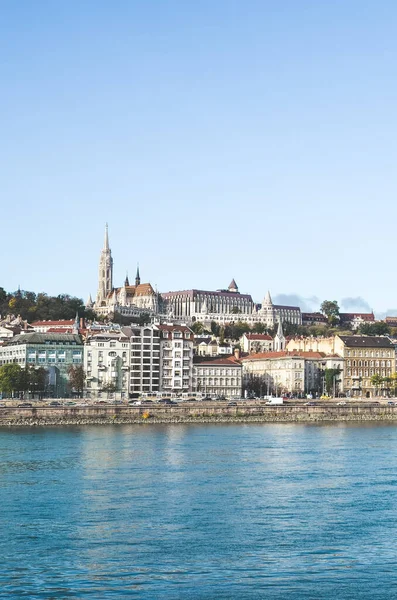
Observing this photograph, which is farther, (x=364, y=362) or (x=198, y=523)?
(x=364, y=362)

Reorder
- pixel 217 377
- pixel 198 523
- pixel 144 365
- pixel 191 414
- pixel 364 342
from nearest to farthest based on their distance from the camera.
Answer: pixel 198 523, pixel 191 414, pixel 144 365, pixel 217 377, pixel 364 342

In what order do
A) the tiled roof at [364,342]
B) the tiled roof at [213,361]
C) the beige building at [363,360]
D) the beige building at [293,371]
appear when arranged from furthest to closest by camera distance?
1. the tiled roof at [364,342]
2. the beige building at [363,360]
3. the beige building at [293,371]
4. the tiled roof at [213,361]

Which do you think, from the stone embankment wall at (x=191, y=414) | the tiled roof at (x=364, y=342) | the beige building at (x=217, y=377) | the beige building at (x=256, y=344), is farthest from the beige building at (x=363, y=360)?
the beige building at (x=256, y=344)

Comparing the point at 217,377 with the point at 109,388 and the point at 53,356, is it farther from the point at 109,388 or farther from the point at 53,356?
the point at 53,356

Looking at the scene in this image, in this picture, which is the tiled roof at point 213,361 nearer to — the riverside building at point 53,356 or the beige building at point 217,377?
the beige building at point 217,377

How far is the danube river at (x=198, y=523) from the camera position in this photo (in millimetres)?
25938

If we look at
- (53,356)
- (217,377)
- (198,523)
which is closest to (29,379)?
(53,356)

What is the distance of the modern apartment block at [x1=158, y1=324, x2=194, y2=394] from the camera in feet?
370

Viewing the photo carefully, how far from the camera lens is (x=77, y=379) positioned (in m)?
107

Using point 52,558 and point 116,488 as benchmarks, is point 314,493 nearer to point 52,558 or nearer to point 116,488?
point 116,488

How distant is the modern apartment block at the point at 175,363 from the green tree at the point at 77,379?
8961 millimetres

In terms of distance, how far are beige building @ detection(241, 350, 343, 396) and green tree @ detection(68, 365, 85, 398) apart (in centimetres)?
2551

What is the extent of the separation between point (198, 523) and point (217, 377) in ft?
277

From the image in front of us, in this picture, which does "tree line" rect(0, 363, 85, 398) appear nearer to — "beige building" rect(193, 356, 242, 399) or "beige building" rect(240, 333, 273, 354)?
"beige building" rect(193, 356, 242, 399)
